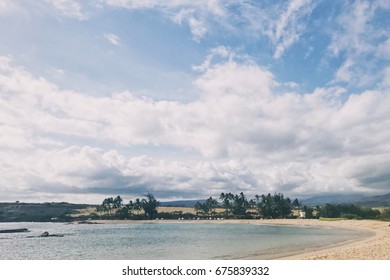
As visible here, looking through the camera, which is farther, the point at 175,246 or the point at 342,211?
the point at 342,211

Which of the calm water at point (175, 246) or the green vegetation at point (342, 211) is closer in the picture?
the calm water at point (175, 246)

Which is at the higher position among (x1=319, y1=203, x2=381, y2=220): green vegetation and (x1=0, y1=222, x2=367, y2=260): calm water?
(x1=319, y1=203, x2=381, y2=220): green vegetation

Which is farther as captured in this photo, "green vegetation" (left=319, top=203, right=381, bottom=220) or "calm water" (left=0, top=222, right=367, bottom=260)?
"green vegetation" (left=319, top=203, right=381, bottom=220)

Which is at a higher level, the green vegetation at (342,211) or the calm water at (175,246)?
the green vegetation at (342,211)

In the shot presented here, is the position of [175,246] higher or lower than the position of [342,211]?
lower

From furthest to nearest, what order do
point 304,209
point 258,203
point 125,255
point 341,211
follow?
point 258,203
point 304,209
point 341,211
point 125,255
